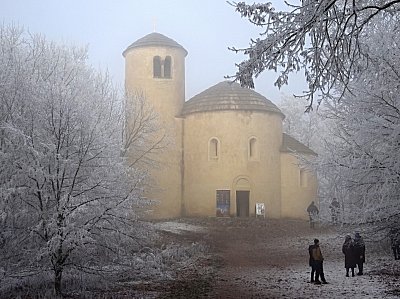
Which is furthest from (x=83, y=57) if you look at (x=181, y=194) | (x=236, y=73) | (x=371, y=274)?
(x=236, y=73)

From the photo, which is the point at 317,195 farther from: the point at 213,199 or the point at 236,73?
the point at 236,73

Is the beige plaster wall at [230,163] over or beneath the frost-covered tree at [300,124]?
beneath

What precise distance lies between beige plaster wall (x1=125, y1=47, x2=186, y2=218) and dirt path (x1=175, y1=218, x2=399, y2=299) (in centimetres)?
392

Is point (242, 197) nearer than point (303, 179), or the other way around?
point (242, 197)

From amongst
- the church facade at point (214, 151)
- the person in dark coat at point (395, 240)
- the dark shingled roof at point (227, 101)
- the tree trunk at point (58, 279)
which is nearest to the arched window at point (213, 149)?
the church facade at point (214, 151)

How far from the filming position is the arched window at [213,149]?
33469mm

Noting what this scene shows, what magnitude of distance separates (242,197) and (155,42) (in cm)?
1179

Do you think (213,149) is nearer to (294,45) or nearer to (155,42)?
(155,42)

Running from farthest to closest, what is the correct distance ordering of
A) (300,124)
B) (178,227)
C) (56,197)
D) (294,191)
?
(300,124)
(294,191)
(178,227)
(56,197)

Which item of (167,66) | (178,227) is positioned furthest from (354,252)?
(167,66)

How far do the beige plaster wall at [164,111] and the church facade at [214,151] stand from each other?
7cm

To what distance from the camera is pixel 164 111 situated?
34.1 m

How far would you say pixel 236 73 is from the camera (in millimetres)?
7703

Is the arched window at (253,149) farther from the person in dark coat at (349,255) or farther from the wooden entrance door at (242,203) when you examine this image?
the person in dark coat at (349,255)
